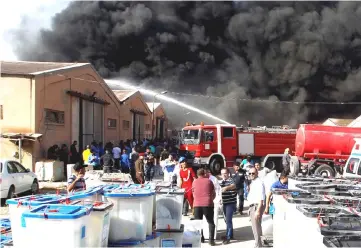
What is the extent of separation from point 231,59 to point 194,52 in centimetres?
476

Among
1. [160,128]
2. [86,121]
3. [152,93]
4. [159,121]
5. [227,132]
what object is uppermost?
[152,93]

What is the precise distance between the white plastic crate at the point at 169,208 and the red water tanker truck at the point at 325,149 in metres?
12.2

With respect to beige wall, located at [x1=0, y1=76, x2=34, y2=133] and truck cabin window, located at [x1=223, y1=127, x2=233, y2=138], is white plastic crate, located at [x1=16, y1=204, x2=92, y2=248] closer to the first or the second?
beige wall, located at [x1=0, y1=76, x2=34, y2=133]

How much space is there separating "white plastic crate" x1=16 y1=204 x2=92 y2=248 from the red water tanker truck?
1437cm

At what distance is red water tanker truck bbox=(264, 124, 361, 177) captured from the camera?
55.8 ft

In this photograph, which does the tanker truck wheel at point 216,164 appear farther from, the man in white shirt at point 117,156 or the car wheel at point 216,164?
the man in white shirt at point 117,156

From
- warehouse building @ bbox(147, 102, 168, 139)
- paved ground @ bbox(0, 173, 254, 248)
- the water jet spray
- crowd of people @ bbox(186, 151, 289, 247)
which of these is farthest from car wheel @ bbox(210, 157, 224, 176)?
the water jet spray

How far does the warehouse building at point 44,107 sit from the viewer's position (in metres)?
15.4

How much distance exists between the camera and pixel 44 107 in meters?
16.3

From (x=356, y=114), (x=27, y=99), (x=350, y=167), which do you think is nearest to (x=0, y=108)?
(x=27, y=99)

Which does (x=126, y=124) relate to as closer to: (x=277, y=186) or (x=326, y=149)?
(x=326, y=149)

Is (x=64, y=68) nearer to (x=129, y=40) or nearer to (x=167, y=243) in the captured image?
(x=167, y=243)

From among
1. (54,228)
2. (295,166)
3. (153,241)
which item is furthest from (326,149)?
(54,228)

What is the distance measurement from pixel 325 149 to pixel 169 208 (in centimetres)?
1332
